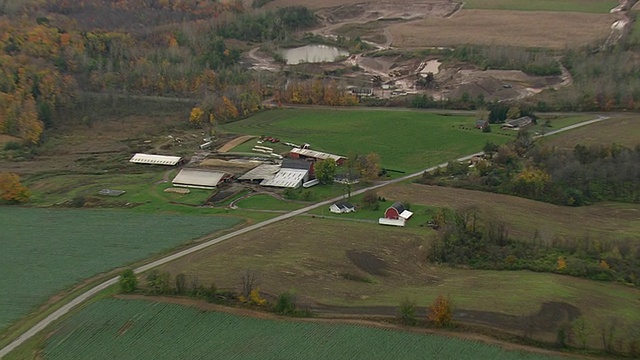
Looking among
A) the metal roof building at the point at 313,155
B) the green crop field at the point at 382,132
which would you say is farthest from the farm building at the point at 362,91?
the metal roof building at the point at 313,155

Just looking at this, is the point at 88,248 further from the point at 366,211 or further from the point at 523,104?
the point at 523,104

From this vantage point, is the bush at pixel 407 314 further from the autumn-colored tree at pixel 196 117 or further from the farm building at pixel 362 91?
the farm building at pixel 362 91

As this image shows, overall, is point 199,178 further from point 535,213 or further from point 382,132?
point 535,213

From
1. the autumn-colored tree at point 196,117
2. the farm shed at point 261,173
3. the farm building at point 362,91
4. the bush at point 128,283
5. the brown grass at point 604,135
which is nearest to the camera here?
the bush at point 128,283

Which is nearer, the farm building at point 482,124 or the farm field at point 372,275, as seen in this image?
the farm field at point 372,275

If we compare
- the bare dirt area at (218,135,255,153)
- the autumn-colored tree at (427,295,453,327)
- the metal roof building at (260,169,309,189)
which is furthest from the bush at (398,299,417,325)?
the bare dirt area at (218,135,255,153)

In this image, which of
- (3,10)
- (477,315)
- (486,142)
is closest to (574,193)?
(486,142)
